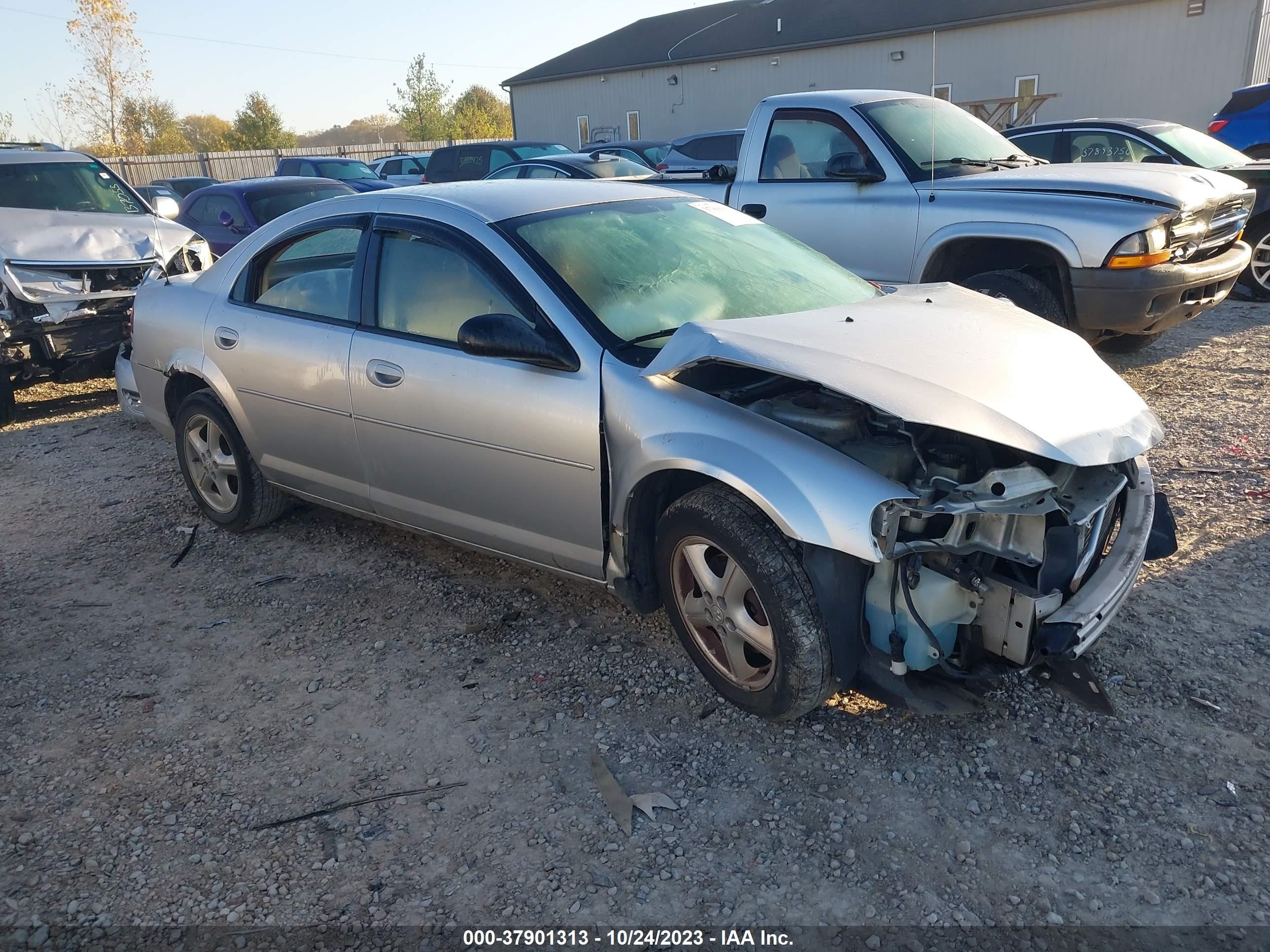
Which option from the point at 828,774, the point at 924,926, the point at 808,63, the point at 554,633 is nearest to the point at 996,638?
the point at 828,774

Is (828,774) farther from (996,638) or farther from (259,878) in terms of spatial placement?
(259,878)

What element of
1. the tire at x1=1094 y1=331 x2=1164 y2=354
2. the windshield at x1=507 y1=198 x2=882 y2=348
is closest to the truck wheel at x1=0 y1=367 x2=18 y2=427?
the windshield at x1=507 y1=198 x2=882 y2=348

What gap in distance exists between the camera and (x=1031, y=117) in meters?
22.1

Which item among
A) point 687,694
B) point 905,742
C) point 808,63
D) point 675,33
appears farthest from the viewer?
point 675,33

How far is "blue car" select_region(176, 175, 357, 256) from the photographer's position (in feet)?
35.3

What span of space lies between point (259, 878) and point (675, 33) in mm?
33695

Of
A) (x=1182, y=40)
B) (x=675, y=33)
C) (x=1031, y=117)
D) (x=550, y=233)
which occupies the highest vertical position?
(x=675, y=33)

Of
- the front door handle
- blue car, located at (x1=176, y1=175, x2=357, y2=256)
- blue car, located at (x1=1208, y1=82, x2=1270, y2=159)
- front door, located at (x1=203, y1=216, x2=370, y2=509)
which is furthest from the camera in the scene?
blue car, located at (x1=1208, y1=82, x2=1270, y2=159)

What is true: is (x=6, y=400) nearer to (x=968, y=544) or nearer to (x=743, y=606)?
(x=743, y=606)

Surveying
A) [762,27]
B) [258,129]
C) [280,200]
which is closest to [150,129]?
[258,129]

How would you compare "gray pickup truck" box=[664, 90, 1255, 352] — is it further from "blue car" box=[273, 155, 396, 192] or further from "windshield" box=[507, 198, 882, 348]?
"blue car" box=[273, 155, 396, 192]

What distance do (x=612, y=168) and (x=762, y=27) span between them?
1984 cm

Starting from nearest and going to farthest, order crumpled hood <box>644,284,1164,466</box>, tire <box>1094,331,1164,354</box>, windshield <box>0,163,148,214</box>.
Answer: crumpled hood <box>644,284,1164,466</box>, tire <box>1094,331,1164,354</box>, windshield <box>0,163,148,214</box>

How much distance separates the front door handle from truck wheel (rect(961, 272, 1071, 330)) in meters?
3.99
